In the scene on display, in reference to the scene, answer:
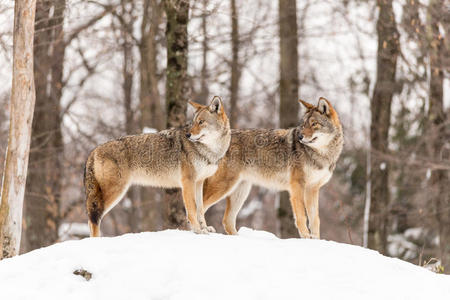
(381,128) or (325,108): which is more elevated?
(325,108)

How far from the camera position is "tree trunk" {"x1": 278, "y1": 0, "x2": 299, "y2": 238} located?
12.4 meters

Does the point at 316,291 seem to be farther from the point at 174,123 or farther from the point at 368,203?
the point at 368,203

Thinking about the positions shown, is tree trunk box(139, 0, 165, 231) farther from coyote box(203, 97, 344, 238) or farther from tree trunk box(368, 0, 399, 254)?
coyote box(203, 97, 344, 238)

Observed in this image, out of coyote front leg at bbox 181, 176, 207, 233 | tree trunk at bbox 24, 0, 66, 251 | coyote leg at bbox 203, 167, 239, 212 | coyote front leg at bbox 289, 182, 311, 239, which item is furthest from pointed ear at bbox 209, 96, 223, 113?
tree trunk at bbox 24, 0, 66, 251

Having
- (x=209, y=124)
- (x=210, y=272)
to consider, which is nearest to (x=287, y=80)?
(x=209, y=124)

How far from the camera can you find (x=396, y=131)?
61.6ft

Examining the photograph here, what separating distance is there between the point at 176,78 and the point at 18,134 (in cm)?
270

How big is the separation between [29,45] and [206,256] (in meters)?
4.08

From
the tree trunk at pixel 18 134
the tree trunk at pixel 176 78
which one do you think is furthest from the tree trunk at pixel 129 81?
the tree trunk at pixel 18 134

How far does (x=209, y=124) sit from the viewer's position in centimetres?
725

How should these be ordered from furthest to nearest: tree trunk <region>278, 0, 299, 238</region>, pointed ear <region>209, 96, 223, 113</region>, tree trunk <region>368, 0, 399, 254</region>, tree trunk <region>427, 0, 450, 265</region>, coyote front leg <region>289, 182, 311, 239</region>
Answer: tree trunk <region>427, 0, 450, 265</region> < tree trunk <region>368, 0, 399, 254</region> < tree trunk <region>278, 0, 299, 238</region> < coyote front leg <region>289, 182, 311, 239</region> < pointed ear <region>209, 96, 223, 113</region>

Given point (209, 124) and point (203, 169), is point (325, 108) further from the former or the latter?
point (203, 169)

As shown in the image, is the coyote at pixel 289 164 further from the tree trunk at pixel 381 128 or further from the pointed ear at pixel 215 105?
the tree trunk at pixel 381 128

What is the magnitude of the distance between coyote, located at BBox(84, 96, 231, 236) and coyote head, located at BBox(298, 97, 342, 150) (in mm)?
1067
